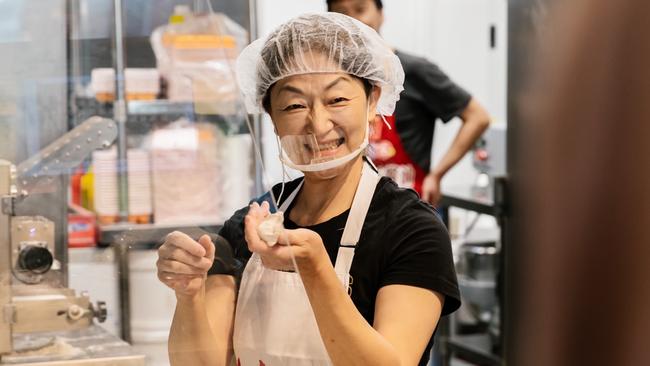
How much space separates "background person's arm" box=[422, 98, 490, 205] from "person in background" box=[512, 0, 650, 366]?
0.64 metres

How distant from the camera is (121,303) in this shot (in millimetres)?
1441

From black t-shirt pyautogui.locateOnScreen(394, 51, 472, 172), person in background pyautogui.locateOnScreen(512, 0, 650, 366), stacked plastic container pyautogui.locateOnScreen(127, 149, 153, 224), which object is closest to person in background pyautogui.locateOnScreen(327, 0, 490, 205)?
black t-shirt pyautogui.locateOnScreen(394, 51, 472, 172)

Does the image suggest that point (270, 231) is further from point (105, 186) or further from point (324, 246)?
point (105, 186)

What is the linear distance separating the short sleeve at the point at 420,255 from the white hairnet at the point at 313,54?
7.6 inches

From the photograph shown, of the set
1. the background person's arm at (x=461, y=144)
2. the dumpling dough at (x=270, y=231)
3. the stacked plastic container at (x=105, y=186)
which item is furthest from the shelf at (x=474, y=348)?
the dumpling dough at (x=270, y=231)

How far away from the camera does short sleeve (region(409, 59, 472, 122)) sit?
3023 millimetres

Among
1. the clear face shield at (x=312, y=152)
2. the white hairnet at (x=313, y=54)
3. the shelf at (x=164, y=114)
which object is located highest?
the white hairnet at (x=313, y=54)

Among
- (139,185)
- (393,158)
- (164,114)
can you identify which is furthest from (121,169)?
(393,158)

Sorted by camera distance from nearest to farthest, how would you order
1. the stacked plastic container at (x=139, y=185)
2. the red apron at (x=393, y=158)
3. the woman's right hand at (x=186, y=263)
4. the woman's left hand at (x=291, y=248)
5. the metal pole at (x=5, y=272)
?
the woman's left hand at (x=291, y=248), the woman's right hand at (x=186, y=263), the metal pole at (x=5, y=272), the stacked plastic container at (x=139, y=185), the red apron at (x=393, y=158)

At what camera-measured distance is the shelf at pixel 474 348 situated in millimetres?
3028

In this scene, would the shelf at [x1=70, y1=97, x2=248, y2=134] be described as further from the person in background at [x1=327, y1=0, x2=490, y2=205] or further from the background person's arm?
the background person's arm

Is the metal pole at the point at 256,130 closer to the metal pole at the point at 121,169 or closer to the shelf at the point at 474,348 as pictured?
the metal pole at the point at 121,169

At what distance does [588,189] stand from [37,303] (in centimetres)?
119

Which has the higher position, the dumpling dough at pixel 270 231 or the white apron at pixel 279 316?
the dumpling dough at pixel 270 231
